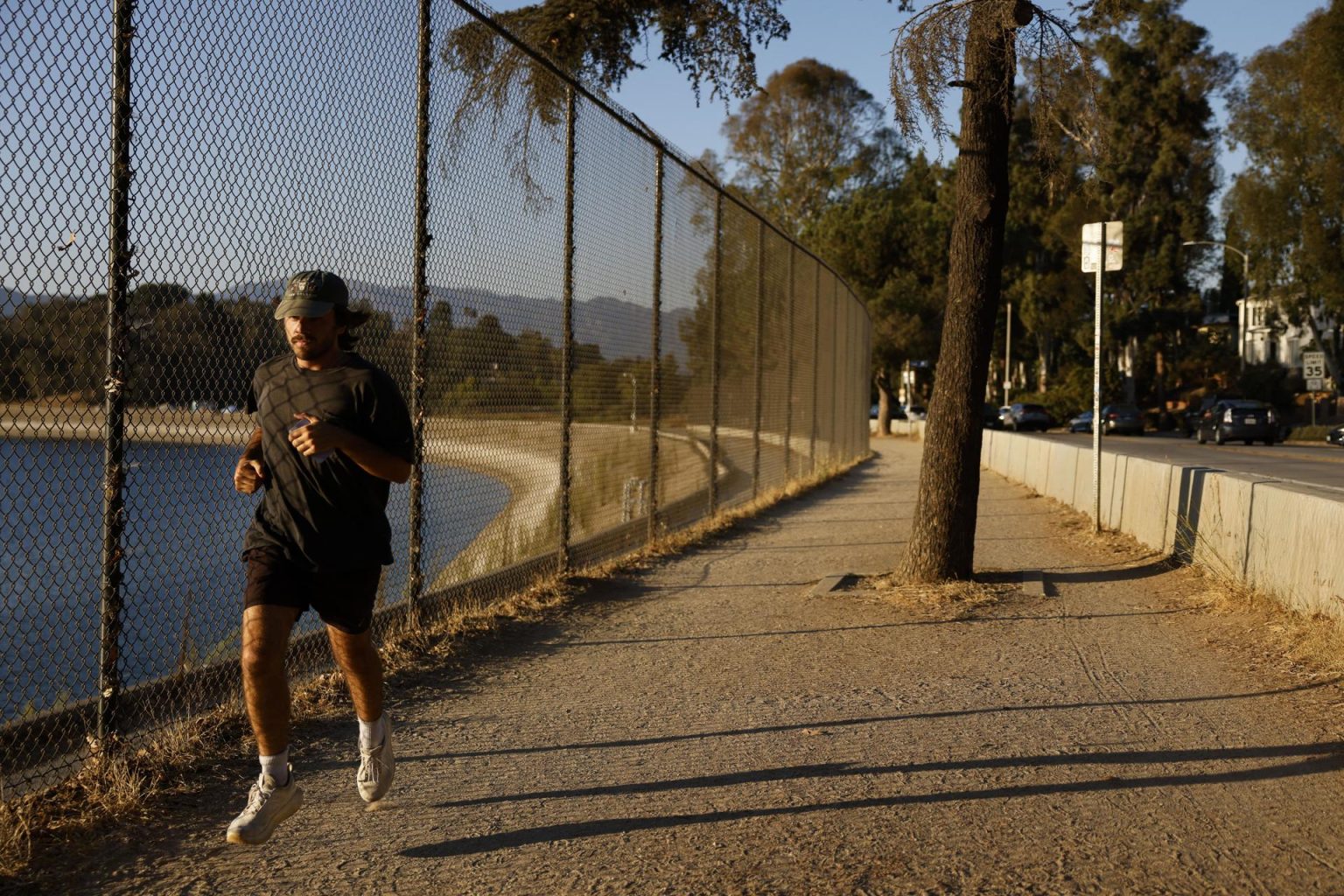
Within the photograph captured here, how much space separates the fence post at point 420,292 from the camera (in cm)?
645

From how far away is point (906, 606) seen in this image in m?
8.21

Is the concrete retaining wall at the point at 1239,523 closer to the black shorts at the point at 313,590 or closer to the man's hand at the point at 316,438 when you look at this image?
the black shorts at the point at 313,590

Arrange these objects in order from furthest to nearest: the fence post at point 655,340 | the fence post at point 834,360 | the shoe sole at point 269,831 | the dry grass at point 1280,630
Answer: the fence post at point 834,360 → the fence post at point 655,340 → the dry grass at point 1280,630 → the shoe sole at point 269,831

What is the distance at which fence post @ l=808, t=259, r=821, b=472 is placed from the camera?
19.0 metres

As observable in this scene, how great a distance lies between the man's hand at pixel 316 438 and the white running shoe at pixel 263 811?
99 cm

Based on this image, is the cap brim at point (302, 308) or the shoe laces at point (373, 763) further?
the shoe laces at point (373, 763)

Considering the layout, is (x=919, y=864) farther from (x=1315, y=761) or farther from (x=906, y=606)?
(x=906, y=606)

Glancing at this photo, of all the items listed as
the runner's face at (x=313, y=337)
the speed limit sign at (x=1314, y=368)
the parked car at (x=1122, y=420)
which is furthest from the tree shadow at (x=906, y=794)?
the parked car at (x=1122, y=420)

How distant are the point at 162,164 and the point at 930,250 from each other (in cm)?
5216

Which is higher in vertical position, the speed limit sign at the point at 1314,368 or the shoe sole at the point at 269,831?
the speed limit sign at the point at 1314,368


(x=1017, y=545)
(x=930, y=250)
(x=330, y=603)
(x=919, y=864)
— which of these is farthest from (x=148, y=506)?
(x=930, y=250)

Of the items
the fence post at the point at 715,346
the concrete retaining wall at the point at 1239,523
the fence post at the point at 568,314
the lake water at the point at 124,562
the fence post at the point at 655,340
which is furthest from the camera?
the fence post at the point at 715,346

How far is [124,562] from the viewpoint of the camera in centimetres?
456

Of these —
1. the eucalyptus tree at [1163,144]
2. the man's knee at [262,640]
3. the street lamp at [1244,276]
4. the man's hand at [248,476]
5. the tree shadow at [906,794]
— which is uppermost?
the eucalyptus tree at [1163,144]
